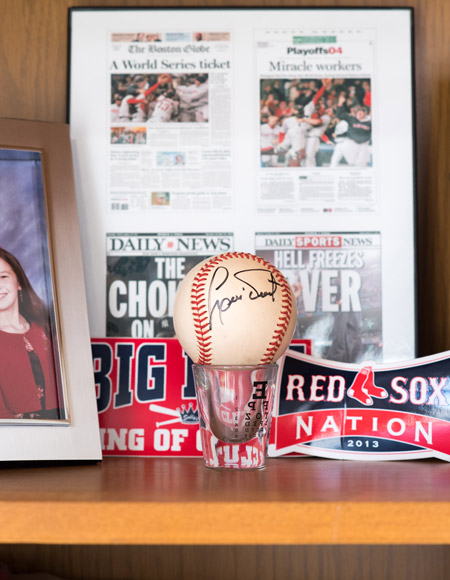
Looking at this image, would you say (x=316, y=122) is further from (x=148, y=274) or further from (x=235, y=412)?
(x=235, y=412)

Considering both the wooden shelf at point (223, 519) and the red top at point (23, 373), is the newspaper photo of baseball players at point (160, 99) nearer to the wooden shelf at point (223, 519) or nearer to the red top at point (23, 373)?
the red top at point (23, 373)

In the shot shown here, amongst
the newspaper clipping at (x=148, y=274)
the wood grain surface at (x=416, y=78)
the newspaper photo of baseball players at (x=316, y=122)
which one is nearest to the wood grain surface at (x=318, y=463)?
the wood grain surface at (x=416, y=78)

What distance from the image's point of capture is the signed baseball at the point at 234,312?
674 mm

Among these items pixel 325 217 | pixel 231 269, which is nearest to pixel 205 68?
pixel 325 217

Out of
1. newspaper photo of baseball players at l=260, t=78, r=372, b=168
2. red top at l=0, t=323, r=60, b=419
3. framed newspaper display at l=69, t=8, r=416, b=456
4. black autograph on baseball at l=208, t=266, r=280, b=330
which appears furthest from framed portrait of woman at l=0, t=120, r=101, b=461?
newspaper photo of baseball players at l=260, t=78, r=372, b=168

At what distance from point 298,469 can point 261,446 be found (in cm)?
6

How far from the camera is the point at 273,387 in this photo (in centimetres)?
75

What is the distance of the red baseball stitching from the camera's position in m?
0.68

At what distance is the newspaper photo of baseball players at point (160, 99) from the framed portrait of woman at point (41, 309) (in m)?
0.14

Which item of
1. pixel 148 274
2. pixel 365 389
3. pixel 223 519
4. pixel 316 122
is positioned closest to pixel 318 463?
pixel 365 389

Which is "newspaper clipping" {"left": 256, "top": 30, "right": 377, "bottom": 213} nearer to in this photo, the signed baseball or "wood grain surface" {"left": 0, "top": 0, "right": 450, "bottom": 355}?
"wood grain surface" {"left": 0, "top": 0, "right": 450, "bottom": 355}

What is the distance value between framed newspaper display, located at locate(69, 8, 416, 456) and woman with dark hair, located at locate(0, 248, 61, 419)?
0.15m

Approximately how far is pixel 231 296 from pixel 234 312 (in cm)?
2

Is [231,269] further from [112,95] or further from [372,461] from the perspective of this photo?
[112,95]
